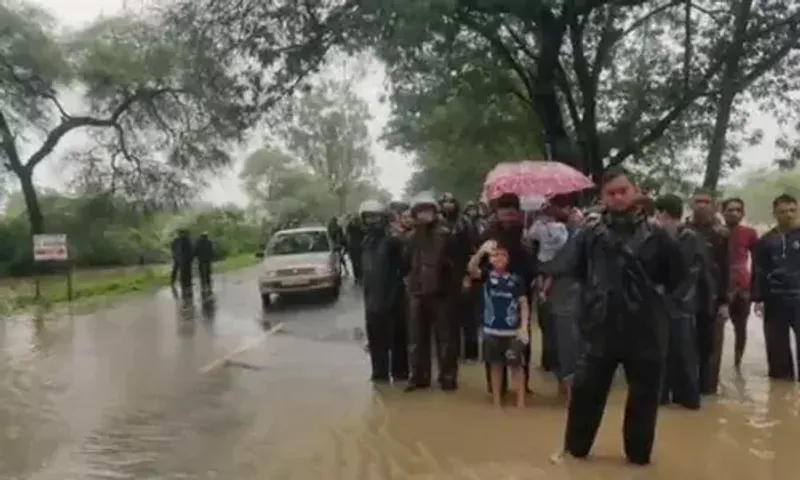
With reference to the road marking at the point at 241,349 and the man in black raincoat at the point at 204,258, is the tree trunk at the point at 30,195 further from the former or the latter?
the road marking at the point at 241,349

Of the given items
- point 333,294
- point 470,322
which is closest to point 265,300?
point 333,294

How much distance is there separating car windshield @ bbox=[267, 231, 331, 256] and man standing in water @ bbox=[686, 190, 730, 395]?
45.7 ft

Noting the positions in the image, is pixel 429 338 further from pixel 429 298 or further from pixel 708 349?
pixel 708 349

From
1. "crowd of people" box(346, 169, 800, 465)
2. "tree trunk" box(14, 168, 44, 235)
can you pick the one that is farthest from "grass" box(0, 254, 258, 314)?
"crowd of people" box(346, 169, 800, 465)

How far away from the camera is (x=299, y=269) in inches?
846

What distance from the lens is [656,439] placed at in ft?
25.3

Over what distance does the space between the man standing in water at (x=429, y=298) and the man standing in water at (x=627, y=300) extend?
3253 mm

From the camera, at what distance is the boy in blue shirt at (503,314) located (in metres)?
8.78

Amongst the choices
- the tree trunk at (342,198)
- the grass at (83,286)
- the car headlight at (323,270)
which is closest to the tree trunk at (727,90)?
the car headlight at (323,270)

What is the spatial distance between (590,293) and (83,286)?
915 inches

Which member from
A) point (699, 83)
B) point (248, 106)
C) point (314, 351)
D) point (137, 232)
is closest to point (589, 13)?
point (699, 83)

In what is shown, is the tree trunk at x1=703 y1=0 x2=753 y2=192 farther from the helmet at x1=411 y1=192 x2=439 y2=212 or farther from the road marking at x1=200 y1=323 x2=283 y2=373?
the helmet at x1=411 y1=192 x2=439 y2=212

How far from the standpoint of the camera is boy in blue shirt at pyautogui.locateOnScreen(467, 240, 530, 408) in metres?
8.78

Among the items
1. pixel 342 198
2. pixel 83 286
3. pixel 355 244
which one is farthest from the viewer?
pixel 342 198
